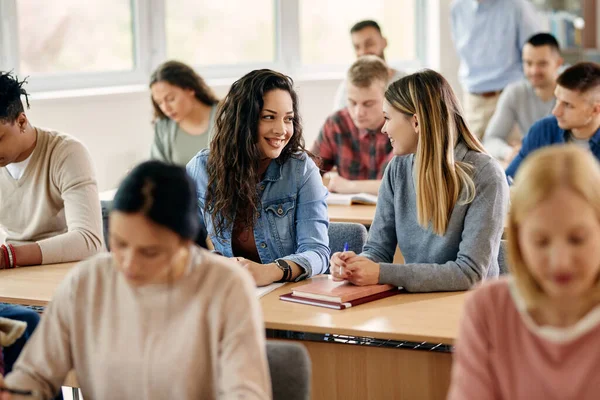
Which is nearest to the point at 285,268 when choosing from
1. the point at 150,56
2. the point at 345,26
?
the point at 150,56

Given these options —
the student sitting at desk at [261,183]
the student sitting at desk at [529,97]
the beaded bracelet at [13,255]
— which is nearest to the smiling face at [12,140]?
the beaded bracelet at [13,255]

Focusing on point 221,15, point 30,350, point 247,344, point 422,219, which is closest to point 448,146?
point 422,219

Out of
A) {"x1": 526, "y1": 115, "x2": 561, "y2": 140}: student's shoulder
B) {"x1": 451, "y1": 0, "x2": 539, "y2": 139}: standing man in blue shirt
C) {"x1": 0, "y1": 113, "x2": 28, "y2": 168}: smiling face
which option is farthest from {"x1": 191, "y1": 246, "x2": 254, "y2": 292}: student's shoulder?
{"x1": 451, "y1": 0, "x2": 539, "y2": 139}: standing man in blue shirt

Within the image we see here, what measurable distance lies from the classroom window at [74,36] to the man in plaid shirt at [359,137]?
183 cm

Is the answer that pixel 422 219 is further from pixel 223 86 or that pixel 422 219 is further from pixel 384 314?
pixel 223 86

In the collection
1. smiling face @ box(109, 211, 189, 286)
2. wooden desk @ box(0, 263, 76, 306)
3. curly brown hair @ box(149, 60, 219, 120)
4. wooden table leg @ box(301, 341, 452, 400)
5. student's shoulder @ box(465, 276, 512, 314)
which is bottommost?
wooden table leg @ box(301, 341, 452, 400)

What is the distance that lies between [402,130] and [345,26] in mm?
5032

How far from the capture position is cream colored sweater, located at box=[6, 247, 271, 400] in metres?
1.58

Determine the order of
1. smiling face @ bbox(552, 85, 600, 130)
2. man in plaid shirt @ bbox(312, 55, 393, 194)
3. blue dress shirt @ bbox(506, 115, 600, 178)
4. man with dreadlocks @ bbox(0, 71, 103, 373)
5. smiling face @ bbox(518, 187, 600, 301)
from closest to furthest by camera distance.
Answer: smiling face @ bbox(518, 187, 600, 301) → man with dreadlocks @ bbox(0, 71, 103, 373) → smiling face @ bbox(552, 85, 600, 130) → blue dress shirt @ bbox(506, 115, 600, 178) → man in plaid shirt @ bbox(312, 55, 393, 194)

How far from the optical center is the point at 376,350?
2.23 m

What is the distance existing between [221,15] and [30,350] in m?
4.94

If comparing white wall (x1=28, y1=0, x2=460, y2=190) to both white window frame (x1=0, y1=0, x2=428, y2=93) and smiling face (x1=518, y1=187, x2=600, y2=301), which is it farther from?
smiling face (x1=518, y1=187, x2=600, y2=301)

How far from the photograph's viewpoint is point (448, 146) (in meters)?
2.50

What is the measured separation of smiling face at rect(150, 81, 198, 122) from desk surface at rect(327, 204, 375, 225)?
139 centimetres
